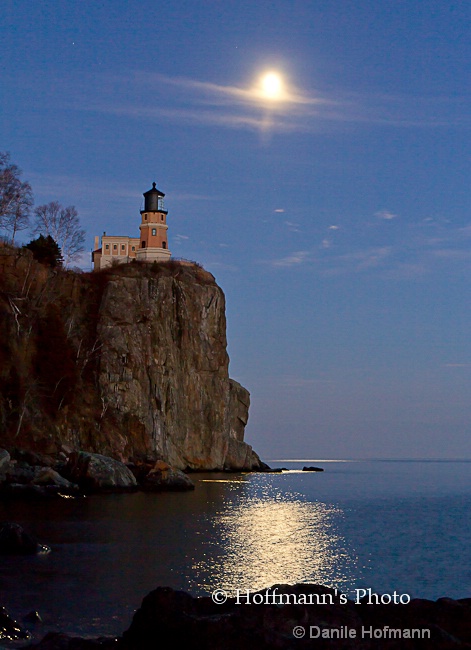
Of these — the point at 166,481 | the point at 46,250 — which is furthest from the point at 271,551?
the point at 46,250

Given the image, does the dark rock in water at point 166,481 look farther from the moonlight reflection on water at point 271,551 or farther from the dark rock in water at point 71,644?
the dark rock in water at point 71,644

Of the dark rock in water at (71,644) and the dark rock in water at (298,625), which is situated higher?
the dark rock in water at (298,625)

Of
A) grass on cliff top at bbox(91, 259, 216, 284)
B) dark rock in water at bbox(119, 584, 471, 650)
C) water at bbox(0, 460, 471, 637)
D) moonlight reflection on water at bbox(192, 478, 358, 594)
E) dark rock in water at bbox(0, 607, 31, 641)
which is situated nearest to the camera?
dark rock in water at bbox(119, 584, 471, 650)

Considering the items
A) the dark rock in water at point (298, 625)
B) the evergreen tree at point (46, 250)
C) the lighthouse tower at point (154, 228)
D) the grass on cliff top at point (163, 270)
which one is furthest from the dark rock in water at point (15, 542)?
the lighthouse tower at point (154, 228)

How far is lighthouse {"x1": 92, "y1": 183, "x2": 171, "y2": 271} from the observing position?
3745 inches

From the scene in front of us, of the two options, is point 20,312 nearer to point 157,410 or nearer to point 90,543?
point 157,410

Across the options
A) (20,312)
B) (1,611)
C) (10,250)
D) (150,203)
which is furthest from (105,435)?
(1,611)

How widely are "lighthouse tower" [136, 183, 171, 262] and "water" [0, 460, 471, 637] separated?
1969 inches

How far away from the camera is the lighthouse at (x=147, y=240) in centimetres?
9512

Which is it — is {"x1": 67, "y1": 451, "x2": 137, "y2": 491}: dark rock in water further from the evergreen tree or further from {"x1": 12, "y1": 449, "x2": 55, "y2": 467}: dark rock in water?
the evergreen tree

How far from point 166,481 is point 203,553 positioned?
32.7m

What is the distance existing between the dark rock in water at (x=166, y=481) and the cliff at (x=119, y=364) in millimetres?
9258

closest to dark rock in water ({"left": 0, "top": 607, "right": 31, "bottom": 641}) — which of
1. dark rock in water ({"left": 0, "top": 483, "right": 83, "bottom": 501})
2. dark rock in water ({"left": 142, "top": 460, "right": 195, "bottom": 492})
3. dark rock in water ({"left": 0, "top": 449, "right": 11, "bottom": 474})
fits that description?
dark rock in water ({"left": 0, "top": 483, "right": 83, "bottom": 501})

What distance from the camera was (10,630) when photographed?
518 inches
